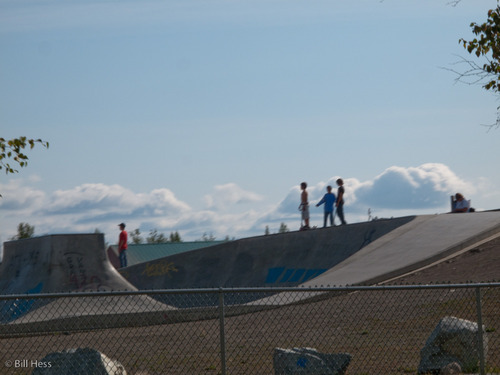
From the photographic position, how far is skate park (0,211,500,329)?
16.2 meters

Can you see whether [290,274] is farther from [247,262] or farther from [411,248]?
[411,248]

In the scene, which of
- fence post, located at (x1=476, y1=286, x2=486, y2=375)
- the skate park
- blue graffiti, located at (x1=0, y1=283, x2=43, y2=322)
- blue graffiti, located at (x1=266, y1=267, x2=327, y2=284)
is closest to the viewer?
fence post, located at (x1=476, y1=286, x2=486, y2=375)

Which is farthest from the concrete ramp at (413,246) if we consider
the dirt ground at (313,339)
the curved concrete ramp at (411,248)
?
the dirt ground at (313,339)

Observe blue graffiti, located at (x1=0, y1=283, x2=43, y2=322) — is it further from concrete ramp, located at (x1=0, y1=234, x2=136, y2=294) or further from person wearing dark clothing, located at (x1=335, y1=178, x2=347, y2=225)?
person wearing dark clothing, located at (x1=335, y1=178, x2=347, y2=225)

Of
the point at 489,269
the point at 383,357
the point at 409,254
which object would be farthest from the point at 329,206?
the point at 383,357

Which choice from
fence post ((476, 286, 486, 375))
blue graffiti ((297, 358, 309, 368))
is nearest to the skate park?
blue graffiti ((297, 358, 309, 368))

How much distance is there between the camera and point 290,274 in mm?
22641

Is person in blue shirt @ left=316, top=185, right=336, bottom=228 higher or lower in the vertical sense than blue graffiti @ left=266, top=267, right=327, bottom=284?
higher

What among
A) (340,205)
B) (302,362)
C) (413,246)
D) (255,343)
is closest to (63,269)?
(255,343)

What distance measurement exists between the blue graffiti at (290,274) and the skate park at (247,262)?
42mm

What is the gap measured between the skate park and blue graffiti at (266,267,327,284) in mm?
42

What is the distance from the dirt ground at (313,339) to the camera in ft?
29.2

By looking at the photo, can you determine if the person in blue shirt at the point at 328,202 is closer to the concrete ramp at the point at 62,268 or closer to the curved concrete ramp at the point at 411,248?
the curved concrete ramp at the point at 411,248

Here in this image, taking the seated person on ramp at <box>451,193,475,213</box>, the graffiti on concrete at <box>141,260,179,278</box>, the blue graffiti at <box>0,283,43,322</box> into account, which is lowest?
the blue graffiti at <box>0,283,43,322</box>
